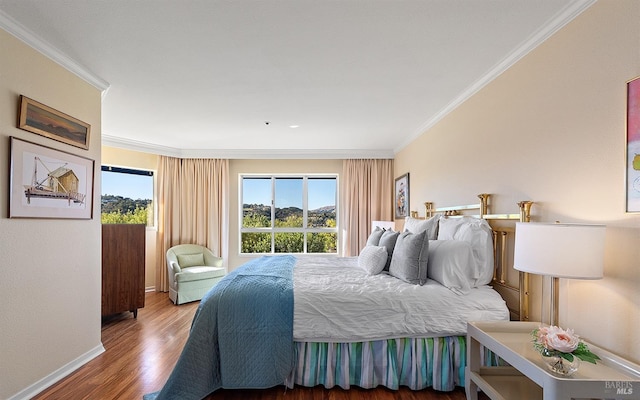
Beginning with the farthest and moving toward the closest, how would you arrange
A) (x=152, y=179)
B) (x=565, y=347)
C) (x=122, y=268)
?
1. (x=152, y=179)
2. (x=122, y=268)
3. (x=565, y=347)

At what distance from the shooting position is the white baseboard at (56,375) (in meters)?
2.10

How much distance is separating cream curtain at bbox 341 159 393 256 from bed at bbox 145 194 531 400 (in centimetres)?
319

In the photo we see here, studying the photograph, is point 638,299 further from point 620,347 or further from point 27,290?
point 27,290

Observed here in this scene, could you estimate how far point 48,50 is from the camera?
7.35 ft

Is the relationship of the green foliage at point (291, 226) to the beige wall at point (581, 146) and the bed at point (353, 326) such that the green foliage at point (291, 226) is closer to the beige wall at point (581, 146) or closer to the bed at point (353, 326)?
the bed at point (353, 326)

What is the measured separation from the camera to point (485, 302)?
87.2 inches

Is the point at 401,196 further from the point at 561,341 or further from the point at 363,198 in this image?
the point at 561,341

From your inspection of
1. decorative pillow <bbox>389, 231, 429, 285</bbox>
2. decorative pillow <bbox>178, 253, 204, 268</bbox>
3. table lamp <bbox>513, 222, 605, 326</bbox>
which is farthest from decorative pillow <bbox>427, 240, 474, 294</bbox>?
decorative pillow <bbox>178, 253, 204, 268</bbox>

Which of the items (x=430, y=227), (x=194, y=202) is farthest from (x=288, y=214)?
(x=430, y=227)

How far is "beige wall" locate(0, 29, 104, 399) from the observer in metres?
2.00

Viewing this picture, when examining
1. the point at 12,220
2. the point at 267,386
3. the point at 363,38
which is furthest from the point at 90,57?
the point at 267,386

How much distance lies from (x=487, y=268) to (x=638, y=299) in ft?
3.17

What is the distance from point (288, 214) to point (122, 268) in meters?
2.91

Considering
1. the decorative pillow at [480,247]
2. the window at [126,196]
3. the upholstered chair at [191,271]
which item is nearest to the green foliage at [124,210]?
the window at [126,196]
